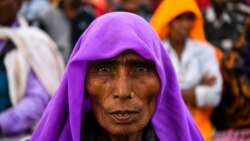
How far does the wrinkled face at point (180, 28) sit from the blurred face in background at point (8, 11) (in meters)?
1.39

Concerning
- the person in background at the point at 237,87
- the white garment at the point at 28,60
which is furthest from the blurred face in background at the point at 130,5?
the white garment at the point at 28,60

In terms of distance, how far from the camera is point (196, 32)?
622cm

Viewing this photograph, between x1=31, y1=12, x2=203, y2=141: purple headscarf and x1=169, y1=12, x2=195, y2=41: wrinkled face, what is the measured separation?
2.76m

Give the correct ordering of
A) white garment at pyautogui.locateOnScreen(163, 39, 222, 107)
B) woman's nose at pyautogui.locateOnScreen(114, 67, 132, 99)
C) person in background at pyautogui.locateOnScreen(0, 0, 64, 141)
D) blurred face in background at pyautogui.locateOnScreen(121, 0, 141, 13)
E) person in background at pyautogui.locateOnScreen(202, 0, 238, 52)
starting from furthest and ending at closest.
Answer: blurred face in background at pyautogui.locateOnScreen(121, 0, 141, 13)
person in background at pyautogui.locateOnScreen(202, 0, 238, 52)
white garment at pyautogui.locateOnScreen(163, 39, 222, 107)
person in background at pyautogui.locateOnScreen(0, 0, 64, 141)
woman's nose at pyautogui.locateOnScreen(114, 67, 132, 99)

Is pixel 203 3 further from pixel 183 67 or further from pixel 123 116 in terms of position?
pixel 123 116

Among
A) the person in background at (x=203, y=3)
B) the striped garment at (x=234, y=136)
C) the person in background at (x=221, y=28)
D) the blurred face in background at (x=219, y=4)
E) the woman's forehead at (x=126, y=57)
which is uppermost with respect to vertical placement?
the woman's forehead at (x=126, y=57)

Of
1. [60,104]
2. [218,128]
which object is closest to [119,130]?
[60,104]

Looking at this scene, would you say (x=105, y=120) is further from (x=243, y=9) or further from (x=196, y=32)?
(x=243, y=9)

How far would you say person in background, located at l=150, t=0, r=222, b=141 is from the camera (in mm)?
5711

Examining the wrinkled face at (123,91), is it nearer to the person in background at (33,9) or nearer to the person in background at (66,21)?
the person in background at (66,21)

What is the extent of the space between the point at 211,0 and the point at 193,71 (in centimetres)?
312

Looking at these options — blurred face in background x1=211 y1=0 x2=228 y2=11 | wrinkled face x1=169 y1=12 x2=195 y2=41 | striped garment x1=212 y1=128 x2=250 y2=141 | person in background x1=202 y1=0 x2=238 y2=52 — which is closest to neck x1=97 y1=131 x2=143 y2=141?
striped garment x1=212 y1=128 x2=250 y2=141

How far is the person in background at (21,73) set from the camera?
4.77 meters

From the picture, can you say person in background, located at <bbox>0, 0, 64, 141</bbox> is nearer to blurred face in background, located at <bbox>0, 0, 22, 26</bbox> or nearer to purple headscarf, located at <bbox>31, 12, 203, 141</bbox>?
blurred face in background, located at <bbox>0, 0, 22, 26</bbox>
